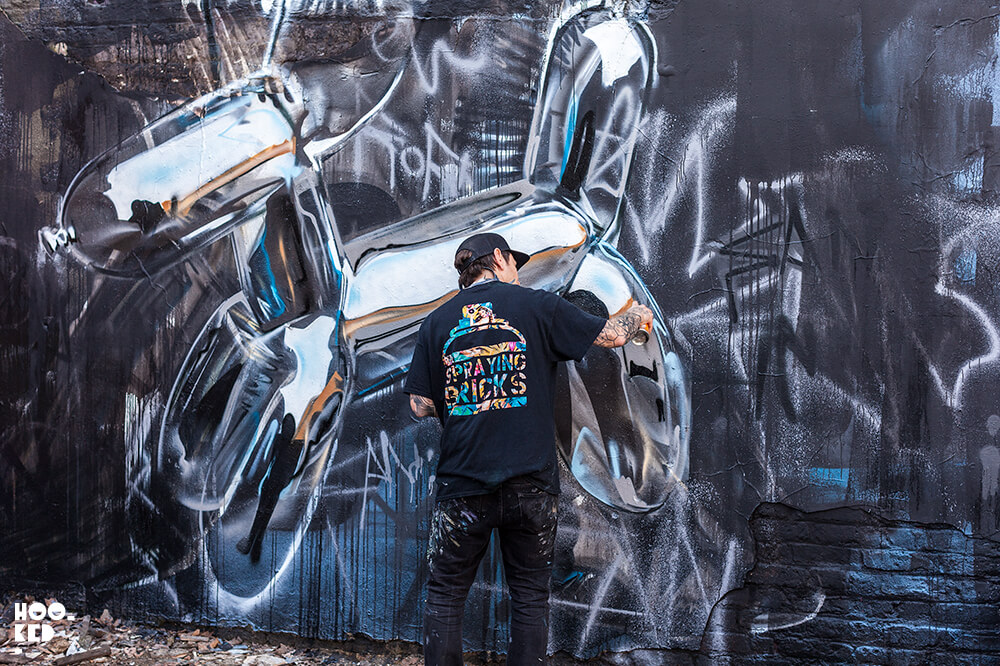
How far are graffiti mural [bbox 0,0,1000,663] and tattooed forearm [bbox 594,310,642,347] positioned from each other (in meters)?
0.48

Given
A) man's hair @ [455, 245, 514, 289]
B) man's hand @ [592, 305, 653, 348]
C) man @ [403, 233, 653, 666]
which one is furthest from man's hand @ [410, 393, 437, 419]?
man's hand @ [592, 305, 653, 348]

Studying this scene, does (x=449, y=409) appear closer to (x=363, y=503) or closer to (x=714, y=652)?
(x=363, y=503)

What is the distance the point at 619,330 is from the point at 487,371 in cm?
53

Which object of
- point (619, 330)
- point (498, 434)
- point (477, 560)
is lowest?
point (477, 560)

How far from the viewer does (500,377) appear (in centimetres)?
245

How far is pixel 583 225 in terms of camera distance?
3.12 m

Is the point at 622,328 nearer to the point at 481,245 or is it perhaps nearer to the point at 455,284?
the point at 481,245

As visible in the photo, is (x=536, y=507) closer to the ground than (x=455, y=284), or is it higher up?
closer to the ground

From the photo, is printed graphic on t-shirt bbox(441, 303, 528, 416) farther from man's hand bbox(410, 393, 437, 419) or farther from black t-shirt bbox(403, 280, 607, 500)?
man's hand bbox(410, 393, 437, 419)

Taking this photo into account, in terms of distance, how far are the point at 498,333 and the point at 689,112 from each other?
1387 millimetres

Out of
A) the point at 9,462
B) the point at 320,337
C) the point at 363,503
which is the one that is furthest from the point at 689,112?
the point at 9,462

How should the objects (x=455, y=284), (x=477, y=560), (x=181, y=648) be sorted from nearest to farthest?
(x=477, y=560) → (x=455, y=284) → (x=181, y=648)

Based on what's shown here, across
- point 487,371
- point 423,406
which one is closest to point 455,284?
point 423,406

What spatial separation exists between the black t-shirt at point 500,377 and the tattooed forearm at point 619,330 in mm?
52
